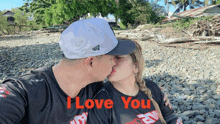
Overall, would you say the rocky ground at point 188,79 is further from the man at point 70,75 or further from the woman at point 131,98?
the man at point 70,75

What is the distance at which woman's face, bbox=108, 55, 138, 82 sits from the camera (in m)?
1.80

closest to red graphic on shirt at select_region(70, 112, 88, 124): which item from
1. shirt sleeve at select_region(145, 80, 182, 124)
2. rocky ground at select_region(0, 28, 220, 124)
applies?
shirt sleeve at select_region(145, 80, 182, 124)

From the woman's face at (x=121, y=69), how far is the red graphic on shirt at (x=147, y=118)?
44 cm

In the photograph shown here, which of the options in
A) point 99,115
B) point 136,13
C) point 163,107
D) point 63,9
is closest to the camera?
point 99,115

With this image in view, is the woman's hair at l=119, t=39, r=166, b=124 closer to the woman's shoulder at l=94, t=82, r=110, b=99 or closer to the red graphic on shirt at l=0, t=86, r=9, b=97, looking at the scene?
the woman's shoulder at l=94, t=82, r=110, b=99

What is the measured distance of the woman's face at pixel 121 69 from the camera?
5.92 feet

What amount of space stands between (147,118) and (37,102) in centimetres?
111

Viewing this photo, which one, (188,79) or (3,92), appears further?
(188,79)

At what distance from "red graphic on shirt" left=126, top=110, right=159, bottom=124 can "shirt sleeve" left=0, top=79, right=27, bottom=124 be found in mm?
1056

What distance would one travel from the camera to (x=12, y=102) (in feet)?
3.81

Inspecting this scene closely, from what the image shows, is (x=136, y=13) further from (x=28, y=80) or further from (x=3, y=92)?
(x=3, y=92)

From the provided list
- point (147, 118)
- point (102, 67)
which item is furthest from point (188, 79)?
point (102, 67)

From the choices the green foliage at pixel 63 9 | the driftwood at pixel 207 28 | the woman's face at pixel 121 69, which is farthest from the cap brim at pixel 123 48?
the green foliage at pixel 63 9

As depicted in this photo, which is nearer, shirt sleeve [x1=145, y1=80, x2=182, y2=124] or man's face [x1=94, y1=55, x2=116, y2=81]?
man's face [x1=94, y1=55, x2=116, y2=81]
